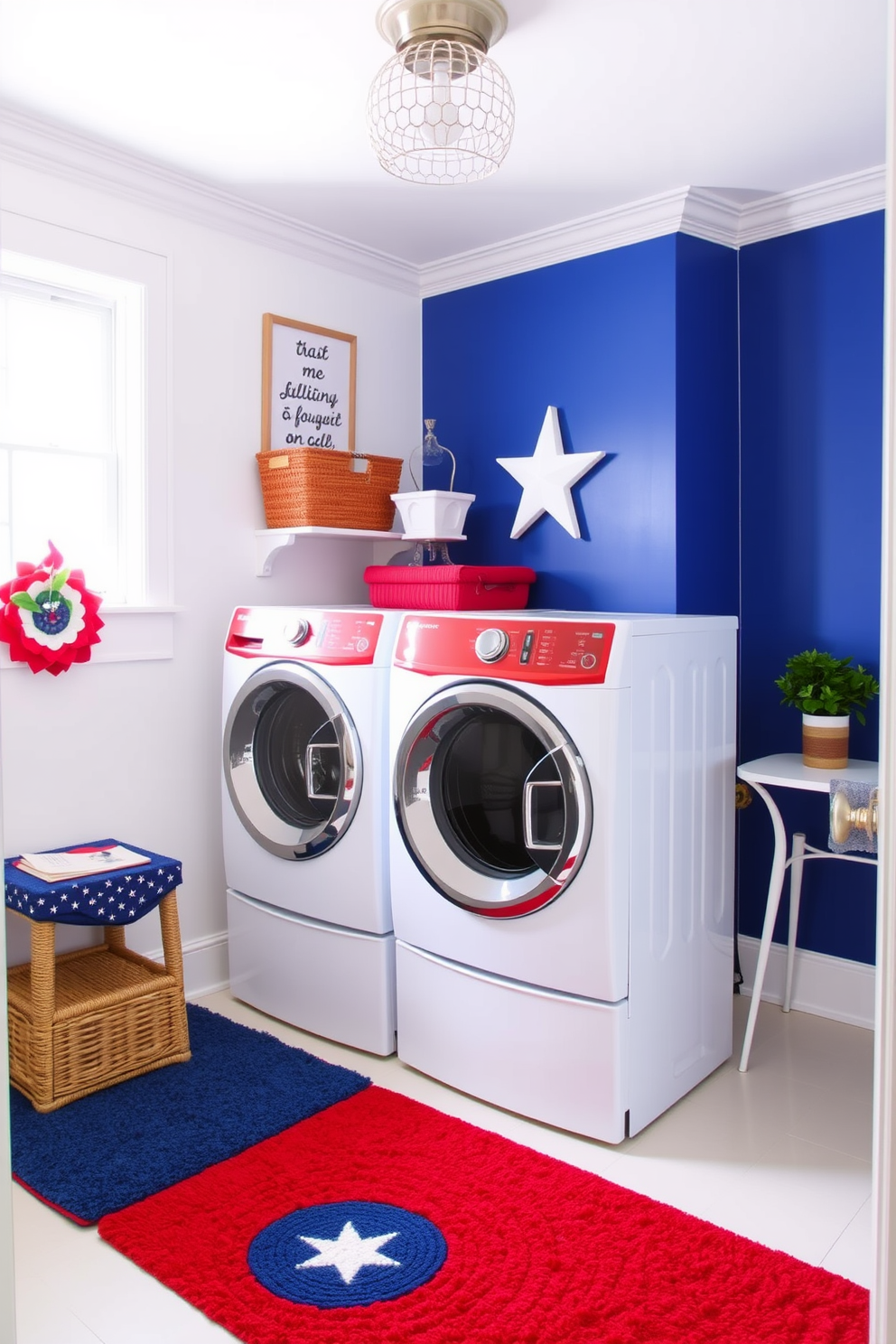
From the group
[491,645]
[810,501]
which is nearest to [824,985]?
[810,501]

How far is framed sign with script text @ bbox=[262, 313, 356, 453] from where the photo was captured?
305cm

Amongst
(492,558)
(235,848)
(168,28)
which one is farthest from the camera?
(492,558)

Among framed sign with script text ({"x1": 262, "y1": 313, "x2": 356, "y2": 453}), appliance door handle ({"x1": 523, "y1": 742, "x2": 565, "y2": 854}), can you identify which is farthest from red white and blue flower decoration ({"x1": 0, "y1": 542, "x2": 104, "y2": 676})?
appliance door handle ({"x1": 523, "y1": 742, "x2": 565, "y2": 854})

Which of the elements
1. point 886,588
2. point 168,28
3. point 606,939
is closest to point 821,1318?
point 606,939

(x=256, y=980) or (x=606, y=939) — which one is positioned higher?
(x=606, y=939)

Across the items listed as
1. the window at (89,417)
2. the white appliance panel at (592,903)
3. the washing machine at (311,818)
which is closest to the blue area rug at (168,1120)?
the washing machine at (311,818)

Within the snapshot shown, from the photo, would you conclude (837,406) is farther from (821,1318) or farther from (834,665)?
(821,1318)

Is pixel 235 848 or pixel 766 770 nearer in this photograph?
pixel 766 770

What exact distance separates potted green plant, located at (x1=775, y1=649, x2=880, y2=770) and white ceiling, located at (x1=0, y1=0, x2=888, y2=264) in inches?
50.3

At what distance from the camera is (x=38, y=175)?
248cm

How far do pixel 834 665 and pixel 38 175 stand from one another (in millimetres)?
2313

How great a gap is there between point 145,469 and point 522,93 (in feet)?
4.34

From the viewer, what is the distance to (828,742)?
254 cm

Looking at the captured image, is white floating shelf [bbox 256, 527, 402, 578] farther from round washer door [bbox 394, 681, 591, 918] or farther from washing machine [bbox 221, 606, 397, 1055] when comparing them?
round washer door [bbox 394, 681, 591, 918]
